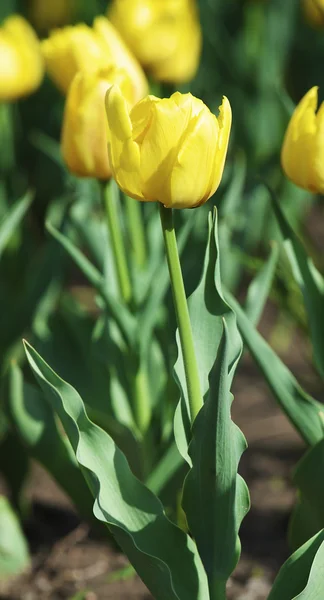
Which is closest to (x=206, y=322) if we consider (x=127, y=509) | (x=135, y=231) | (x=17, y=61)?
(x=127, y=509)

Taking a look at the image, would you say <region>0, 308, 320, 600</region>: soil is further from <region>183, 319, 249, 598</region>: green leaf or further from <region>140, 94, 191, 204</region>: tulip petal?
<region>140, 94, 191, 204</region>: tulip petal

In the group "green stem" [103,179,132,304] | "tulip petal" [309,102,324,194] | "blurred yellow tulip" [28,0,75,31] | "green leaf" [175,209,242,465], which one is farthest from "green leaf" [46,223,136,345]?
"blurred yellow tulip" [28,0,75,31]

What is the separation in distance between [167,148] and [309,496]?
0.58m

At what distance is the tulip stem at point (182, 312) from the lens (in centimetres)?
94

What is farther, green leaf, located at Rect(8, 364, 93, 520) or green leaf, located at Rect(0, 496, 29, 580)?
green leaf, located at Rect(0, 496, 29, 580)

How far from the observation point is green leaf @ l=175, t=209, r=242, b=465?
3.42ft

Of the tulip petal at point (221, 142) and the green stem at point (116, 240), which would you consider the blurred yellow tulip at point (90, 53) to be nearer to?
the green stem at point (116, 240)

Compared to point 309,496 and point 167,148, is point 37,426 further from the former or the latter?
point 167,148

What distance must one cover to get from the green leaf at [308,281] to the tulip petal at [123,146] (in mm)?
401

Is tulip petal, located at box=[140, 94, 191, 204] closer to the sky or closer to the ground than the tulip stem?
closer to the sky

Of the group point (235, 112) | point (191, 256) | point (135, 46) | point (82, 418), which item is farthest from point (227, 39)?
point (82, 418)

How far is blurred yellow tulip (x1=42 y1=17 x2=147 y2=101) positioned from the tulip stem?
46 centimetres

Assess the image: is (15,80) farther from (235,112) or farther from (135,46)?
(235,112)

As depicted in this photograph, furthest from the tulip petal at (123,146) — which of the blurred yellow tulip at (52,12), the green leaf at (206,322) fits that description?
the blurred yellow tulip at (52,12)
